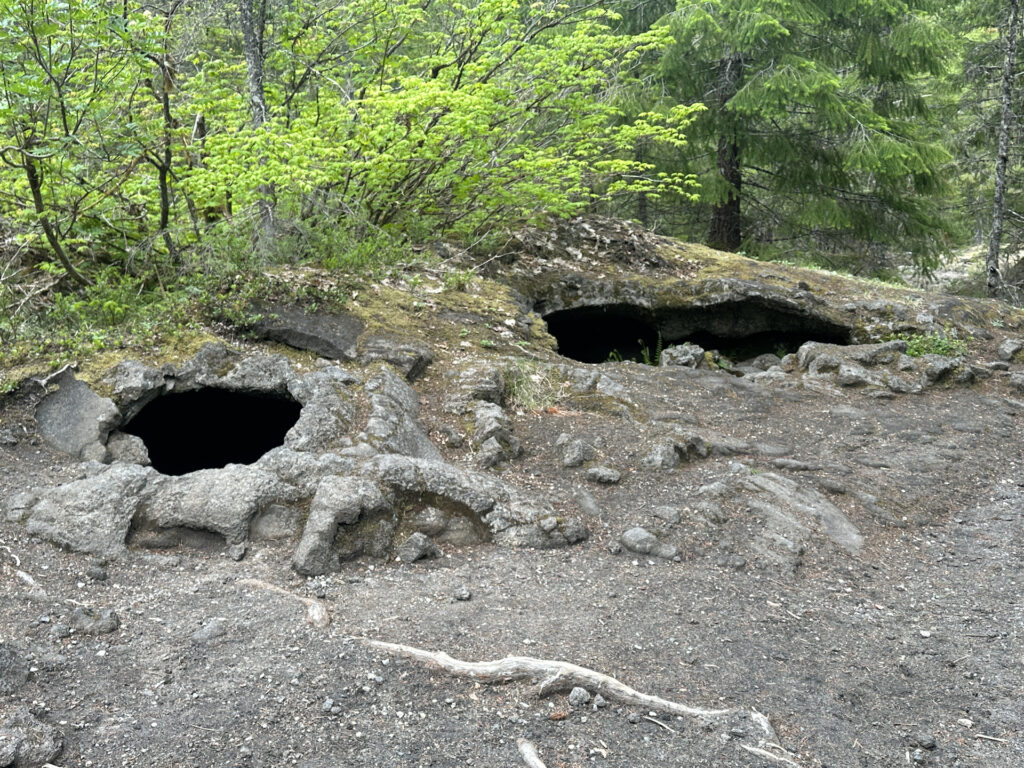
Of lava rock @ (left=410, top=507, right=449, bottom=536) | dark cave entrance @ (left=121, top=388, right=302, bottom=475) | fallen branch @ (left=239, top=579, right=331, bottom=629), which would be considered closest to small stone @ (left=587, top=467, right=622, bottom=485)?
lava rock @ (left=410, top=507, right=449, bottom=536)

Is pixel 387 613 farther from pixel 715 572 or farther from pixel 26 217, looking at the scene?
pixel 26 217

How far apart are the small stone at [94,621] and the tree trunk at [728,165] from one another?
1220 cm

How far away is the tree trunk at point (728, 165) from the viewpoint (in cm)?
1348

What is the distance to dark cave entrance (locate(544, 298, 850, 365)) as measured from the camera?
10398 mm

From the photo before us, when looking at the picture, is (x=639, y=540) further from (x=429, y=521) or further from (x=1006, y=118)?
(x=1006, y=118)

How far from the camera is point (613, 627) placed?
3.96 metres

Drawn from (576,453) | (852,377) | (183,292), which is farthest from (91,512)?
(852,377)

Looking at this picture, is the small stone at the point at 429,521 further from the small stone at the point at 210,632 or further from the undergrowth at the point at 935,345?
the undergrowth at the point at 935,345

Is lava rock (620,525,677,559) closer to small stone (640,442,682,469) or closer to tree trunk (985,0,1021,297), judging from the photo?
small stone (640,442,682,469)

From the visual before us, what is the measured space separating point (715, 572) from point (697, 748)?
1.72m

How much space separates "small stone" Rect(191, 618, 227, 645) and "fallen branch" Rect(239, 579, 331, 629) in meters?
0.38

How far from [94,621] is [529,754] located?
2265mm

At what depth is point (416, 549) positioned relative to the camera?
461 centimetres

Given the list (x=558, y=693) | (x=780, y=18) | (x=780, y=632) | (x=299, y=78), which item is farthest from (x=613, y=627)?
(x=780, y=18)
